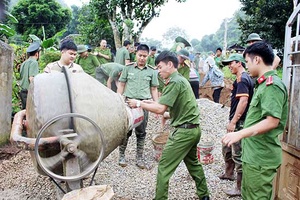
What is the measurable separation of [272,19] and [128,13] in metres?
6.43

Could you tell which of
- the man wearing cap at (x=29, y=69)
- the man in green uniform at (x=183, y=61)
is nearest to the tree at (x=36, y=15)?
the man wearing cap at (x=29, y=69)

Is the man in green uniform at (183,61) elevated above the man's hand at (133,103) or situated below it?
above

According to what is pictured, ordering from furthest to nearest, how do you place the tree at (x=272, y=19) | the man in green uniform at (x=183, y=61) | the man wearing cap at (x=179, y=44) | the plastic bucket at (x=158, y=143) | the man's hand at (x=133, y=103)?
the tree at (x=272, y=19)
the man wearing cap at (x=179, y=44)
the man in green uniform at (x=183, y=61)
the plastic bucket at (x=158, y=143)
the man's hand at (x=133, y=103)

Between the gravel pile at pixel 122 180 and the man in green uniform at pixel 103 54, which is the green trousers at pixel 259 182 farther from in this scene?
the man in green uniform at pixel 103 54

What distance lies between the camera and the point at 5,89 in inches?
207

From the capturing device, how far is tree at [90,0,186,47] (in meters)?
14.8

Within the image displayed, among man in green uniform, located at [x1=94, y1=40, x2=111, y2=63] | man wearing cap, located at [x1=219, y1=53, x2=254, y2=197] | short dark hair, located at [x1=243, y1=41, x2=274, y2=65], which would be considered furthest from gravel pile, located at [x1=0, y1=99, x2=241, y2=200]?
man in green uniform, located at [x1=94, y1=40, x2=111, y2=63]

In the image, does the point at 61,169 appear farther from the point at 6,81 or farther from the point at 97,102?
the point at 6,81

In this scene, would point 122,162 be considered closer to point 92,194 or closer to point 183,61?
point 183,61

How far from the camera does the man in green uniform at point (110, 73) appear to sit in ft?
18.8

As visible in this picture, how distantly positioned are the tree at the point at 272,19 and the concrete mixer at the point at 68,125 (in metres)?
12.0

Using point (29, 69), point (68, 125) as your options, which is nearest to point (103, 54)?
point (29, 69)

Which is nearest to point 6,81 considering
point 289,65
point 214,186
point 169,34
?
point 214,186

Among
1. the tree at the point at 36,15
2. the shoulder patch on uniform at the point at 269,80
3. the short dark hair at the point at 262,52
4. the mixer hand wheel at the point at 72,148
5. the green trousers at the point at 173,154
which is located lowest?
the green trousers at the point at 173,154
